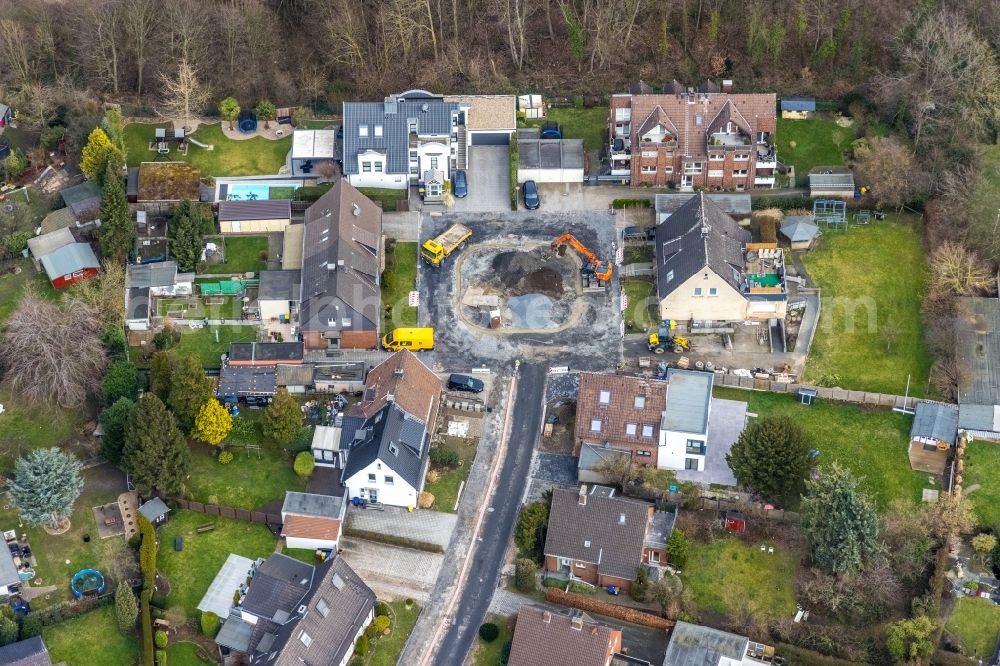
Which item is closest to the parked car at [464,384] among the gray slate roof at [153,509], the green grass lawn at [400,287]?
the green grass lawn at [400,287]

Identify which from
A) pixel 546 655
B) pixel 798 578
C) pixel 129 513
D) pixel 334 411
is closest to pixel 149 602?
pixel 129 513

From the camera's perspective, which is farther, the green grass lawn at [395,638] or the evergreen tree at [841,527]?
the evergreen tree at [841,527]

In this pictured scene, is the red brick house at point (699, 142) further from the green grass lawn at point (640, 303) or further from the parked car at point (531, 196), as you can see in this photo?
the green grass lawn at point (640, 303)

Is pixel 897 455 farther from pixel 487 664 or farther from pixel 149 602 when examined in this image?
pixel 149 602

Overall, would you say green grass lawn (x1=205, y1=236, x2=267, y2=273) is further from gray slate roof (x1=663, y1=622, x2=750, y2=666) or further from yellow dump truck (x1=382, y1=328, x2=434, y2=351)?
gray slate roof (x1=663, y1=622, x2=750, y2=666)

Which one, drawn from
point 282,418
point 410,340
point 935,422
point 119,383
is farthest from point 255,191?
point 935,422
